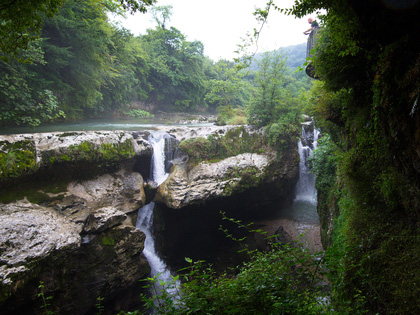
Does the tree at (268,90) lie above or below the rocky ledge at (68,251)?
above

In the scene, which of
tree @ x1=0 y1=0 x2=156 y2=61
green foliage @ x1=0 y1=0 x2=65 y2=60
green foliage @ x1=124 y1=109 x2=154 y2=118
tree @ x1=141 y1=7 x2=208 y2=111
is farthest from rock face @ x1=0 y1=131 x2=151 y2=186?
tree @ x1=141 y1=7 x2=208 y2=111

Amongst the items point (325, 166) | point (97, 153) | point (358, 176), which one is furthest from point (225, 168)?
point (358, 176)

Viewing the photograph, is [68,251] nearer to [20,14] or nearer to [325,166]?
[20,14]

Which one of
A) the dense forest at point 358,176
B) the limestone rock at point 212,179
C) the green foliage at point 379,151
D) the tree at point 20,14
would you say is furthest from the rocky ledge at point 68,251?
the green foliage at point 379,151

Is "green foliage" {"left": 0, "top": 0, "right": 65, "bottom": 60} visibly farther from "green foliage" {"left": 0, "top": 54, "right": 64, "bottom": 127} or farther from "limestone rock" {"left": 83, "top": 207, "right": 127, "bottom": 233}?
"green foliage" {"left": 0, "top": 54, "right": 64, "bottom": 127}

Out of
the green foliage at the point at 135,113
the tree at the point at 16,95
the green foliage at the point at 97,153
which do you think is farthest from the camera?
the green foliage at the point at 135,113

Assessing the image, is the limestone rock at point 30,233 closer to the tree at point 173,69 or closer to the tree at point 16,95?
the tree at point 16,95

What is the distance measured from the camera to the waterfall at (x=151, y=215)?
29.1ft

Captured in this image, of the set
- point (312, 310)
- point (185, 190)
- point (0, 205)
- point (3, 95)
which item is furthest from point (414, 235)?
point (3, 95)

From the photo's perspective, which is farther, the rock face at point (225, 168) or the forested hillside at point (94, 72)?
the rock face at point (225, 168)

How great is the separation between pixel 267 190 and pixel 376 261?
9.92m

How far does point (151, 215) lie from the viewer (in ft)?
34.4

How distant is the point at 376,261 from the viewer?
261cm

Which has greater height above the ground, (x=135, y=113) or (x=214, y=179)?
(x=135, y=113)
